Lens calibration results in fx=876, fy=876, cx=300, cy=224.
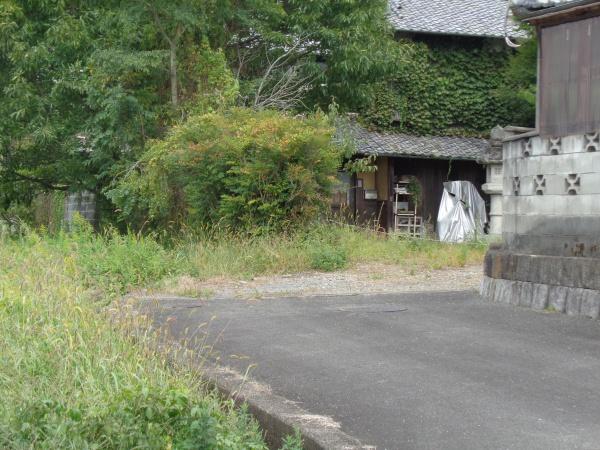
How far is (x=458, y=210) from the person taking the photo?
79.4 feet

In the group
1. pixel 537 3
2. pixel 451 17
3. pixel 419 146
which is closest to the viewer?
pixel 537 3

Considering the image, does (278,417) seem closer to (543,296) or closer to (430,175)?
(543,296)

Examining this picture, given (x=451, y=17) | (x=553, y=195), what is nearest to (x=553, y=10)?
(x=553, y=195)

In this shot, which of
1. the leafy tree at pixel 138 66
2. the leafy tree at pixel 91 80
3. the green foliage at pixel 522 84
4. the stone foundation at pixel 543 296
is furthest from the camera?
the green foliage at pixel 522 84

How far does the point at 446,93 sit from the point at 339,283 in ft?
47.0

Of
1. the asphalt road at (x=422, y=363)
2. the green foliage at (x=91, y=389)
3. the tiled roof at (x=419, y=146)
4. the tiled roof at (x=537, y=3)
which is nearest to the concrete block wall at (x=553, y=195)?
the asphalt road at (x=422, y=363)

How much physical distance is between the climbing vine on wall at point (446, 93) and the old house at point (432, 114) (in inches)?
1.1

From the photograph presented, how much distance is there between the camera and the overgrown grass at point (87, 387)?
4773 millimetres

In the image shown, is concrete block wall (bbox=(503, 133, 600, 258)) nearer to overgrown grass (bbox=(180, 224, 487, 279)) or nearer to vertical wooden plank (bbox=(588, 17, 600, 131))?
vertical wooden plank (bbox=(588, 17, 600, 131))

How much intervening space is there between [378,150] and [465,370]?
1645 centimetres

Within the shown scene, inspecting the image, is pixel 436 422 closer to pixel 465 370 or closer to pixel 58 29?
pixel 465 370

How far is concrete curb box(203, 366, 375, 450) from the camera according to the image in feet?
15.5

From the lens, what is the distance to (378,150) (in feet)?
74.4

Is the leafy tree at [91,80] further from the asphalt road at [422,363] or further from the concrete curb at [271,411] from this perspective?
the concrete curb at [271,411]
